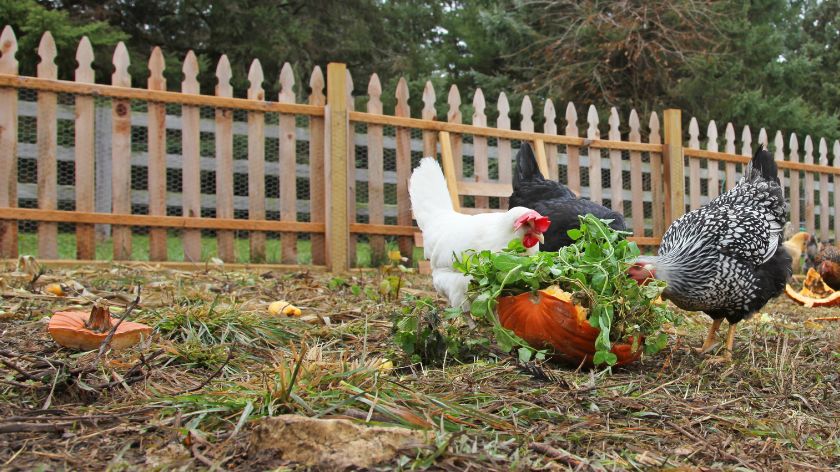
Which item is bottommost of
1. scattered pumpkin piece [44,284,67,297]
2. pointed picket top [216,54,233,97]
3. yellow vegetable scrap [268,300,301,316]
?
yellow vegetable scrap [268,300,301,316]

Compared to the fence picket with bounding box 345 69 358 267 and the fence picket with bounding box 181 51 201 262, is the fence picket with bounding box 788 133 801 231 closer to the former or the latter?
the fence picket with bounding box 345 69 358 267

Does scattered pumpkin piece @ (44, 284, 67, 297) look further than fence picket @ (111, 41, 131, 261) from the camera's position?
No

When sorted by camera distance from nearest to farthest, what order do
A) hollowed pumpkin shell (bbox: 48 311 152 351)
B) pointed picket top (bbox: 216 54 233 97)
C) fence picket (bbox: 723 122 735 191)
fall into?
hollowed pumpkin shell (bbox: 48 311 152 351)
pointed picket top (bbox: 216 54 233 97)
fence picket (bbox: 723 122 735 191)

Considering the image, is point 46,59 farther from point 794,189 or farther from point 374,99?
point 794,189

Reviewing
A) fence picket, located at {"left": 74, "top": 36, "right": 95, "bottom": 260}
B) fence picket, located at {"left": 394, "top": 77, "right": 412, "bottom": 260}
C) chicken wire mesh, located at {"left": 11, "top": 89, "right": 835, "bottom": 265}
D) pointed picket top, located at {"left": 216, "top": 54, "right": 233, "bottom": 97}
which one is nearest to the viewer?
fence picket, located at {"left": 74, "top": 36, "right": 95, "bottom": 260}

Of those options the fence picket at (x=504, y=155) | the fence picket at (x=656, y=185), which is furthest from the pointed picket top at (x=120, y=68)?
the fence picket at (x=656, y=185)

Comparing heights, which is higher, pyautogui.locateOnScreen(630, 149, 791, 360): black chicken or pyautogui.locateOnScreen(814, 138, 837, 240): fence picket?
pyautogui.locateOnScreen(814, 138, 837, 240): fence picket

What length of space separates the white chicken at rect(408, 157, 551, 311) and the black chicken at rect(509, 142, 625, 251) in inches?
19.1

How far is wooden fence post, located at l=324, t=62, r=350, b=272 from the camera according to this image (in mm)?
5613

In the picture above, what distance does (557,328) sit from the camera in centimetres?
232

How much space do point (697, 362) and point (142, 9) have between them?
511 inches

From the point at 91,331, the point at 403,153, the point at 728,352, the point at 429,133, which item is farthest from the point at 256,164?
the point at 728,352

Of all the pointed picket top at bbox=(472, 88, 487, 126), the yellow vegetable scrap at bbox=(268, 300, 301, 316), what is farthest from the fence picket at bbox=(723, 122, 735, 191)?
the yellow vegetable scrap at bbox=(268, 300, 301, 316)

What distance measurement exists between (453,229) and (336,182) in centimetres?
235
